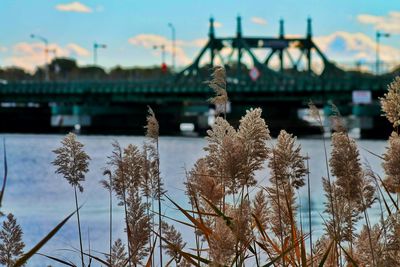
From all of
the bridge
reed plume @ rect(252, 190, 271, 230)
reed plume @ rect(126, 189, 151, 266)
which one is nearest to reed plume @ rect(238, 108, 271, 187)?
reed plume @ rect(126, 189, 151, 266)


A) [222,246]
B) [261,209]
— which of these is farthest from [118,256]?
[222,246]

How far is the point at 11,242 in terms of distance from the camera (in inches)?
171

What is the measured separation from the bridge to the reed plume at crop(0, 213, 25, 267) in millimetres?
98146

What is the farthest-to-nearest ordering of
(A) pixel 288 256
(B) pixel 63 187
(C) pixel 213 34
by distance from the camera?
(C) pixel 213 34
(B) pixel 63 187
(A) pixel 288 256

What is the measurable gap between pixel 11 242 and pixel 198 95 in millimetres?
113891

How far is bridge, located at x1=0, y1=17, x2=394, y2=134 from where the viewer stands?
11150 centimetres

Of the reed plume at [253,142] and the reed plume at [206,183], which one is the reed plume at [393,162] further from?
the reed plume at [206,183]

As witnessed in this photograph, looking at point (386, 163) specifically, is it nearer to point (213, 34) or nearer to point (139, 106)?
point (139, 106)

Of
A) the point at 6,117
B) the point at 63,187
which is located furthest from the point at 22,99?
the point at 63,187

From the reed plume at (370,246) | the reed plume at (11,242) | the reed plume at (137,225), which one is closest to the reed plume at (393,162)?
the reed plume at (370,246)

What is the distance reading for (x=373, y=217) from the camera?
28094mm

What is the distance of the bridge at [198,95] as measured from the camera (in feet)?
366

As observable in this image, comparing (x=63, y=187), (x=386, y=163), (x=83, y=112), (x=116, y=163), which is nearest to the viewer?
(x=386, y=163)

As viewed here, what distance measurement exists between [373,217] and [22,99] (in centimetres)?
10816
